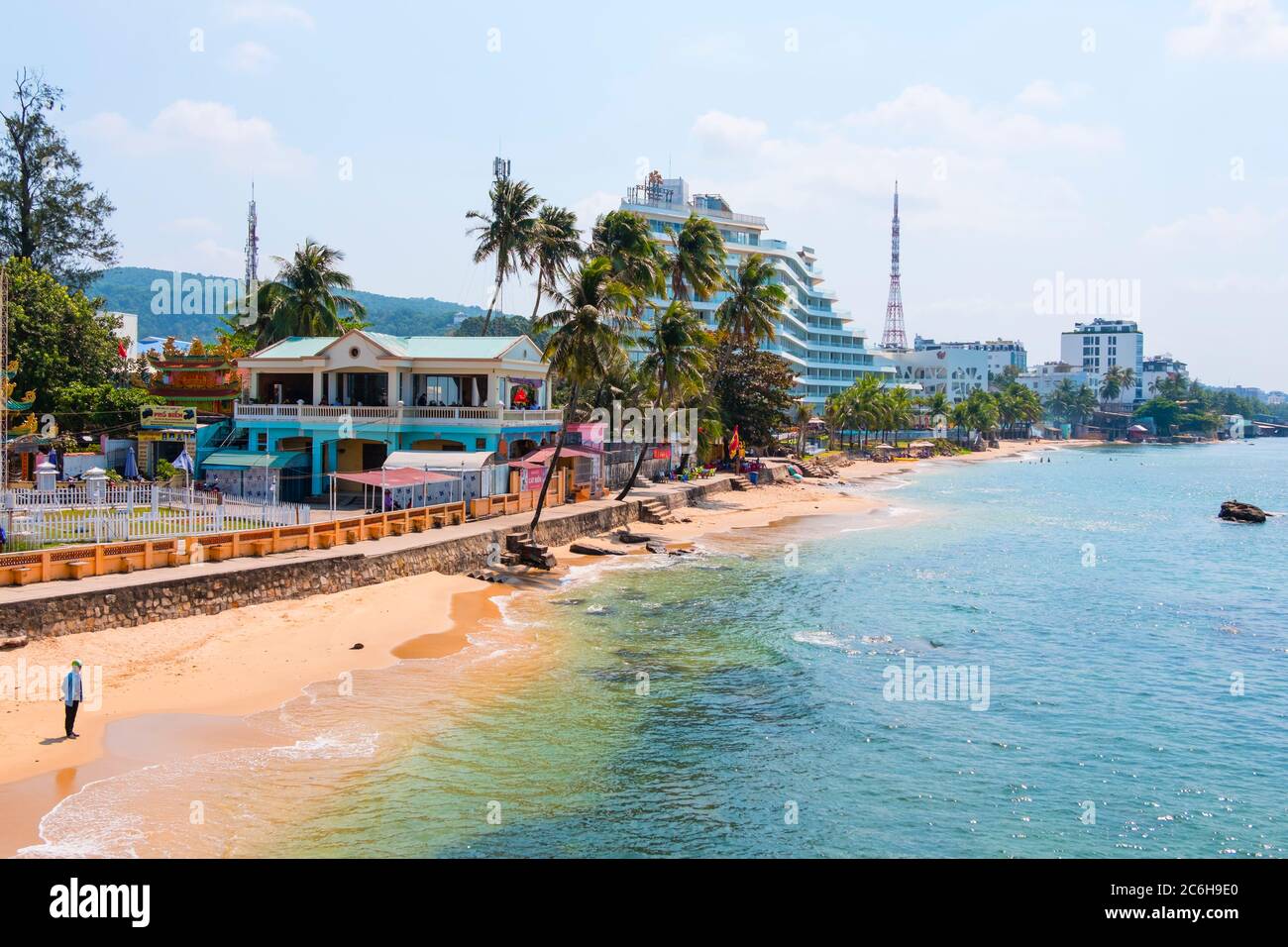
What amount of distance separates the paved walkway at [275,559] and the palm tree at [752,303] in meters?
24.1

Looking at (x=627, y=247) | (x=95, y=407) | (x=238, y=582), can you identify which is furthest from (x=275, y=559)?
(x=627, y=247)

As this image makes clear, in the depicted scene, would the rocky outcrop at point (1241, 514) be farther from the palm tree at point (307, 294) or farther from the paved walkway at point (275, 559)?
the palm tree at point (307, 294)

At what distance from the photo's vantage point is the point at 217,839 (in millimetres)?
15508

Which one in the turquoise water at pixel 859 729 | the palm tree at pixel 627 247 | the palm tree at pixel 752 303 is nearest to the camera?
the turquoise water at pixel 859 729

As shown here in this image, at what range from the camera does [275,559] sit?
3089 cm

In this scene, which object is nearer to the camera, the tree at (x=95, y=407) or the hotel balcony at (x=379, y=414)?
the hotel balcony at (x=379, y=414)

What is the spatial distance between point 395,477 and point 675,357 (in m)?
21.3

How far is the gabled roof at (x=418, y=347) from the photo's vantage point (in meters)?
48.0

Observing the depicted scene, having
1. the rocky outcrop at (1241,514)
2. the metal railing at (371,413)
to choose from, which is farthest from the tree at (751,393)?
the metal railing at (371,413)

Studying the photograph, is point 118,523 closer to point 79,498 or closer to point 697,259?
point 79,498

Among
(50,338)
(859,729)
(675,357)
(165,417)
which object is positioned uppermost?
(50,338)

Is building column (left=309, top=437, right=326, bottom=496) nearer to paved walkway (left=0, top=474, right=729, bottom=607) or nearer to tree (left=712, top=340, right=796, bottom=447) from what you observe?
paved walkway (left=0, top=474, right=729, bottom=607)

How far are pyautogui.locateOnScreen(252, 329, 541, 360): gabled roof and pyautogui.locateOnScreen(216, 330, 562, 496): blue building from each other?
6 centimetres
